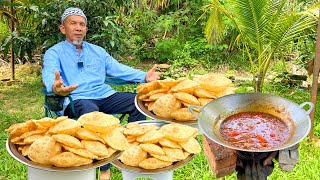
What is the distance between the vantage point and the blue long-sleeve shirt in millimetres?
3924

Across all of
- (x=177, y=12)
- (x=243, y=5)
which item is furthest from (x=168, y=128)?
(x=177, y=12)

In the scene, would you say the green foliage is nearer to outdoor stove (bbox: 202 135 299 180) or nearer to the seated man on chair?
the seated man on chair

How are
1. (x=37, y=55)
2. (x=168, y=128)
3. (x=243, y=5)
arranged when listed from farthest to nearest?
(x=37, y=55), (x=243, y=5), (x=168, y=128)

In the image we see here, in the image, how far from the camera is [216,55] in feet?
26.8

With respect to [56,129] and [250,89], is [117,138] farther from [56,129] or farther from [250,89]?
[250,89]

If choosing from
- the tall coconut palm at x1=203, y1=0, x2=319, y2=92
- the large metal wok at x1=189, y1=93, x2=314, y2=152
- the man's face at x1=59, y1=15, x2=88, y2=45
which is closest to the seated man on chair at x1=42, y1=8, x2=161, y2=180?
the man's face at x1=59, y1=15, x2=88, y2=45

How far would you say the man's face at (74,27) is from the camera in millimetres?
3979

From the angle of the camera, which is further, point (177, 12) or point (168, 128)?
point (177, 12)

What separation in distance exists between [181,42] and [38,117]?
12.6ft

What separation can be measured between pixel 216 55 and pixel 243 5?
301cm

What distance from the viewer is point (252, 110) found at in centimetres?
248

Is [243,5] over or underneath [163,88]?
over

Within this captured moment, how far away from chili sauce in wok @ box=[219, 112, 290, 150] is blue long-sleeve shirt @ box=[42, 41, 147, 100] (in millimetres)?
1674

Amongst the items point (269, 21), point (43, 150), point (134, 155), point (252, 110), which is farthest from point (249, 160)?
point (269, 21)
